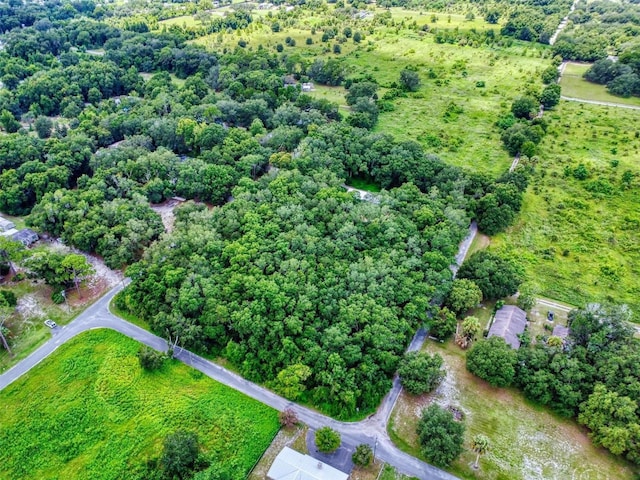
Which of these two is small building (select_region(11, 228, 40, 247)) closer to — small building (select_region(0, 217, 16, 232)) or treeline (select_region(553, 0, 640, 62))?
small building (select_region(0, 217, 16, 232))

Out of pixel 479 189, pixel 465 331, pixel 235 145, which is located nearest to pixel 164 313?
pixel 465 331

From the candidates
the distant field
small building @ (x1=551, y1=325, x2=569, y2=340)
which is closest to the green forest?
the distant field

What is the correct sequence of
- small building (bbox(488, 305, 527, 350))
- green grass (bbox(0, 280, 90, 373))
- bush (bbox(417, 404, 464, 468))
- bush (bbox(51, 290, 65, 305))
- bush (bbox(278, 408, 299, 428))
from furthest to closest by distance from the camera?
1. bush (bbox(51, 290, 65, 305))
2. small building (bbox(488, 305, 527, 350))
3. green grass (bbox(0, 280, 90, 373))
4. bush (bbox(278, 408, 299, 428))
5. bush (bbox(417, 404, 464, 468))

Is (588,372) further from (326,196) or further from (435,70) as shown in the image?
(435,70)

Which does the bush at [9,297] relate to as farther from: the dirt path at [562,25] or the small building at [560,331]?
the dirt path at [562,25]

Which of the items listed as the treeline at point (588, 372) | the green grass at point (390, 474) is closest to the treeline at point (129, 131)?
the green grass at point (390, 474)

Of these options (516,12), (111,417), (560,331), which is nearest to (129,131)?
(111,417)

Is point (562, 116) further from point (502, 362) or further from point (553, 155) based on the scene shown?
point (502, 362)
